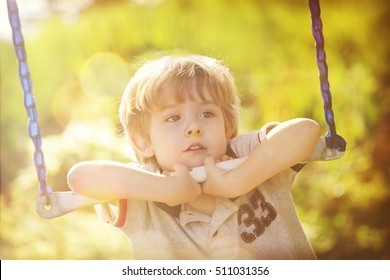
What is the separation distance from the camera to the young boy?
1568 millimetres

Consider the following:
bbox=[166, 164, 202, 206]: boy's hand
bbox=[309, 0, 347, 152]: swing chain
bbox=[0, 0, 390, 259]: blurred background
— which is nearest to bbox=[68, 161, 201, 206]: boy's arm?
bbox=[166, 164, 202, 206]: boy's hand

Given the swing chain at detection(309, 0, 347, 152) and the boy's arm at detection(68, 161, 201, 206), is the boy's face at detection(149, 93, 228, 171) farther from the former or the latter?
the swing chain at detection(309, 0, 347, 152)

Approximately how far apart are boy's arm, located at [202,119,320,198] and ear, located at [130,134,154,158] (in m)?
0.17

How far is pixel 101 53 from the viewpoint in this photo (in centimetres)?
183

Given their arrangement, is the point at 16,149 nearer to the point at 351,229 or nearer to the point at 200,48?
the point at 200,48

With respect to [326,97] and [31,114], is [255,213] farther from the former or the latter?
[31,114]

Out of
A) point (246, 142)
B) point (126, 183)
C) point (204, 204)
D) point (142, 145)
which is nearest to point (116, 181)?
point (126, 183)

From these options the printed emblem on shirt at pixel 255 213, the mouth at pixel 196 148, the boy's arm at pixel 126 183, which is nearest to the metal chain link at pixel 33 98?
the boy's arm at pixel 126 183

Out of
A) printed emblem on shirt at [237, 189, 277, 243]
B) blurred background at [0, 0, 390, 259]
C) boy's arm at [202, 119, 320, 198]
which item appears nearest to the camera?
boy's arm at [202, 119, 320, 198]

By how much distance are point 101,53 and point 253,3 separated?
19.4 inches

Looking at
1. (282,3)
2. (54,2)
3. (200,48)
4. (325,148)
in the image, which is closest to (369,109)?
(325,148)

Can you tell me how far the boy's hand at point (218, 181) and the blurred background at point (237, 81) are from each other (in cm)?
24

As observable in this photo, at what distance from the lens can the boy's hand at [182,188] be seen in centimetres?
157
